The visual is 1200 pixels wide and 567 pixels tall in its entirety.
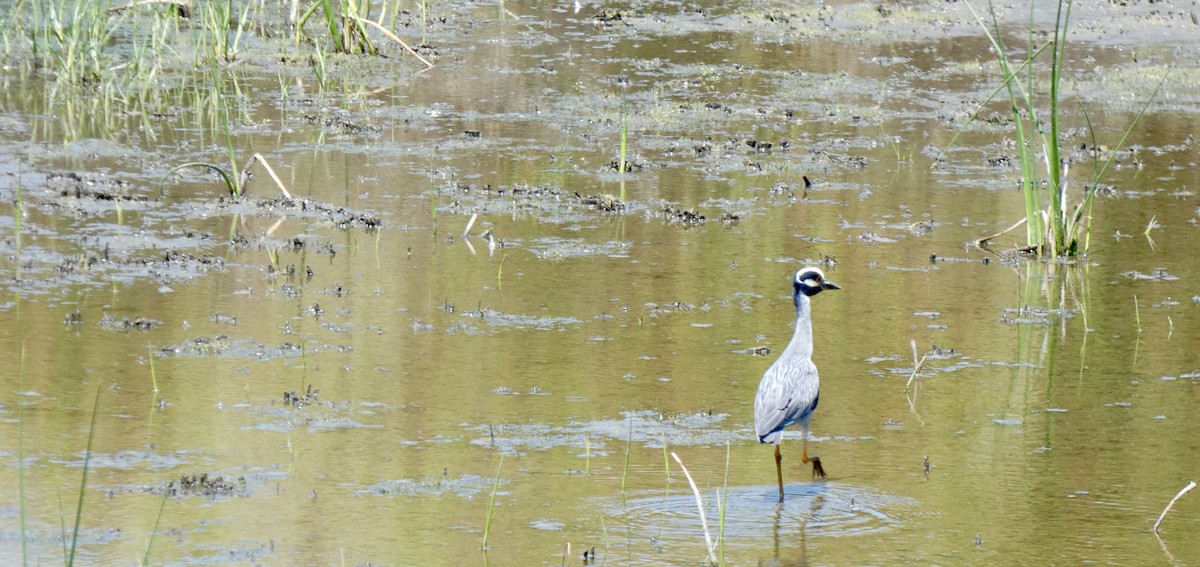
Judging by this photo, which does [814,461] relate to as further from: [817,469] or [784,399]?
[784,399]

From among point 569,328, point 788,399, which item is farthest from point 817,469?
point 569,328

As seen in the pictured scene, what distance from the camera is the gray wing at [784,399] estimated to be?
17.0ft

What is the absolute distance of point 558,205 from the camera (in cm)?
905

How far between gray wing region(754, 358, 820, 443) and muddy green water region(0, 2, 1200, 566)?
0.63ft

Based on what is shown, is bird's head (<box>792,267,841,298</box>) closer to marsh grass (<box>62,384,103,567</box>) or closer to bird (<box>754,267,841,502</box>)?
bird (<box>754,267,841,502</box>)

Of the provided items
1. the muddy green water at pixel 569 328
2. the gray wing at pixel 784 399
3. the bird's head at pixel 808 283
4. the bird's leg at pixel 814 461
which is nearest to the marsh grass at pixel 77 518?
the muddy green water at pixel 569 328

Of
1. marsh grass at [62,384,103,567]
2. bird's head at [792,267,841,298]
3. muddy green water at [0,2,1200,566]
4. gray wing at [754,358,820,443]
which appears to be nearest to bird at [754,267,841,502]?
gray wing at [754,358,820,443]

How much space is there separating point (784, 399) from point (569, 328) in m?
1.72

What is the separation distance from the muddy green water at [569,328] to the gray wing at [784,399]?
193 millimetres

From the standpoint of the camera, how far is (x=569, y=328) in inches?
266

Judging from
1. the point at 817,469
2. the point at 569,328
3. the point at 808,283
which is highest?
the point at 808,283

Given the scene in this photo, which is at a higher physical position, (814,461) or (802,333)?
(802,333)

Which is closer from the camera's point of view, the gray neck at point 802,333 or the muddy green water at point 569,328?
the muddy green water at point 569,328

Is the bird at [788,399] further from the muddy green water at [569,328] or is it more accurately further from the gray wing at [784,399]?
the muddy green water at [569,328]
